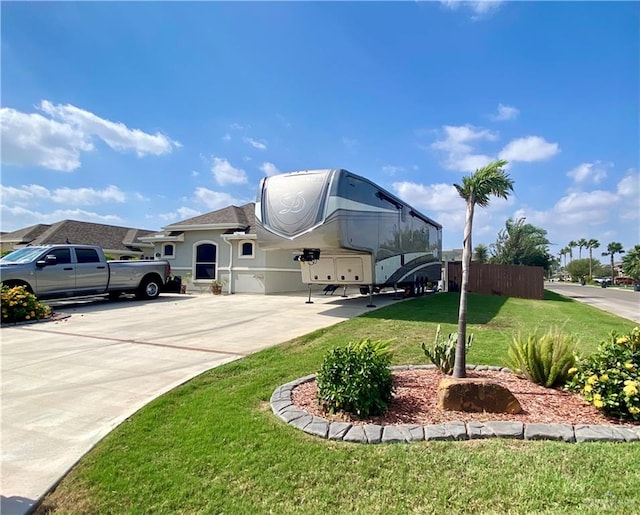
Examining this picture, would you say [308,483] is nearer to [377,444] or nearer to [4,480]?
[377,444]

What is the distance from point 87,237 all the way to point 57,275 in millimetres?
15784

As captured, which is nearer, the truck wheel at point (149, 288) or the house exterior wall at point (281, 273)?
the truck wheel at point (149, 288)

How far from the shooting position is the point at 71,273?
1197 cm

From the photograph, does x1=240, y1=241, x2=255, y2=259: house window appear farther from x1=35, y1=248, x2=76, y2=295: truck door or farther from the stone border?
the stone border

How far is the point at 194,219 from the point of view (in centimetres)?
1952

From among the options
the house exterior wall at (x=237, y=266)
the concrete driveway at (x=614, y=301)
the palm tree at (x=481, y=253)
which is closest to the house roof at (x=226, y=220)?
the house exterior wall at (x=237, y=266)

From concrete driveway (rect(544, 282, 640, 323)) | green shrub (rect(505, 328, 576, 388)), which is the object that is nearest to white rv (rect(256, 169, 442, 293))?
green shrub (rect(505, 328, 576, 388))

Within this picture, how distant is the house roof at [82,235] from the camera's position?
80.6 ft

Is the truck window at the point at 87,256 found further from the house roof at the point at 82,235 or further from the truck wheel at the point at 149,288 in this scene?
the house roof at the point at 82,235

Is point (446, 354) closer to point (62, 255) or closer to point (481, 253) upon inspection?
point (62, 255)

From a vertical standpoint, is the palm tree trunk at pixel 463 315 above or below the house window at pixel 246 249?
below

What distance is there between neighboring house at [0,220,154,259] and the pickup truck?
10743 millimetres

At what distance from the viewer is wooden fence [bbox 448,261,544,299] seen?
808 inches

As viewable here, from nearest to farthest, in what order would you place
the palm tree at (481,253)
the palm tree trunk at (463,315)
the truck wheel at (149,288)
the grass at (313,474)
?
the grass at (313,474), the palm tree trunk at (463,315), the truck wheel at (149,288), the palm tree at (481,253)
